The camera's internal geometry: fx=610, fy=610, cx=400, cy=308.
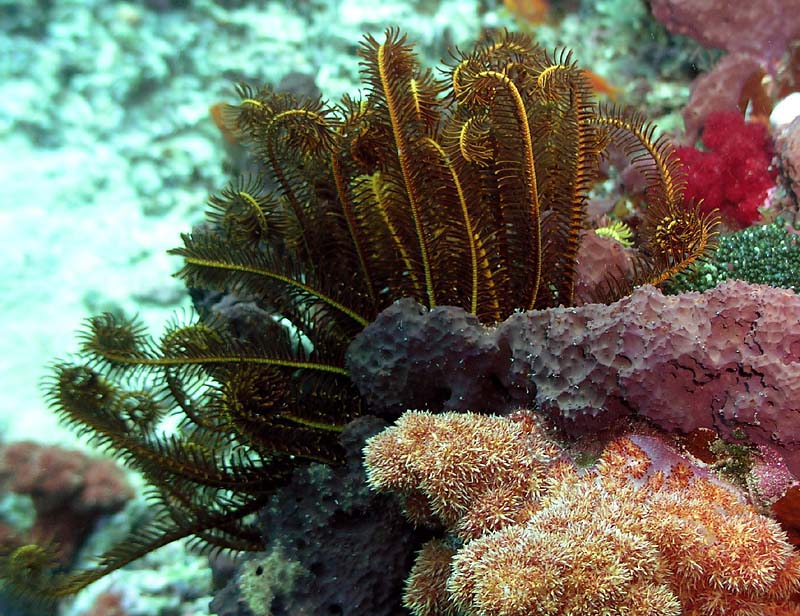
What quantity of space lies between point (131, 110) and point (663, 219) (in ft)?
22.2

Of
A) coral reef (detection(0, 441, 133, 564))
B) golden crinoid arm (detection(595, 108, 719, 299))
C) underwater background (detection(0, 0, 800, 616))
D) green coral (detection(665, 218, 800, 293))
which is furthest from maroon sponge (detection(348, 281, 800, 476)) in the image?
coral reef (detection(0, 441, 133, 564))

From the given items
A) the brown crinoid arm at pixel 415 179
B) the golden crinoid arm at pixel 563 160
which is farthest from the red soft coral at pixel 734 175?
the brown crinoid arm at pixel 415 179

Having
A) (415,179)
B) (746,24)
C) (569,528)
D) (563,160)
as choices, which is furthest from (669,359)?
(746,24)

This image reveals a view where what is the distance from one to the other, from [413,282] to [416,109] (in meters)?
0.82

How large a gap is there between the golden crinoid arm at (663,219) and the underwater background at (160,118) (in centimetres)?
131

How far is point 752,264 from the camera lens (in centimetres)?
329

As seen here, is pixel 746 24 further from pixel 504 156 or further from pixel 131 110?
pixel 131 110

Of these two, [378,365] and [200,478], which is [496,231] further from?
[200,478]

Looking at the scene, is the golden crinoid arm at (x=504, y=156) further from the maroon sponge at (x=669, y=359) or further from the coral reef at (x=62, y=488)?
the coral reef at (x=62, y=488)

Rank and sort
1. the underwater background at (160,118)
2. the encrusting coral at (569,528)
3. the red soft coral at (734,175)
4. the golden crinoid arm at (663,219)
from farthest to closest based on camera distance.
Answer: the underwater background at (160,118), the red soft coral at (734,175), the golden crinoid arm at (663,219), the encrusting coral at (569,528)

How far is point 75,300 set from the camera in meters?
6.20

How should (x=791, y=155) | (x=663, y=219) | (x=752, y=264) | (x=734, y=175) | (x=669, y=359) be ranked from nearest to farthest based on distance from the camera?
(x=669, y=359) < (x=663, y=219) < (x=752, y=264) < (x=791, y=155) < (x=734, y=175)

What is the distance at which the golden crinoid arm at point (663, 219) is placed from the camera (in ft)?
8.61

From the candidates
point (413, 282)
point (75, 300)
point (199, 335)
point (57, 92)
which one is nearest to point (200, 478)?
point (199, 335)
